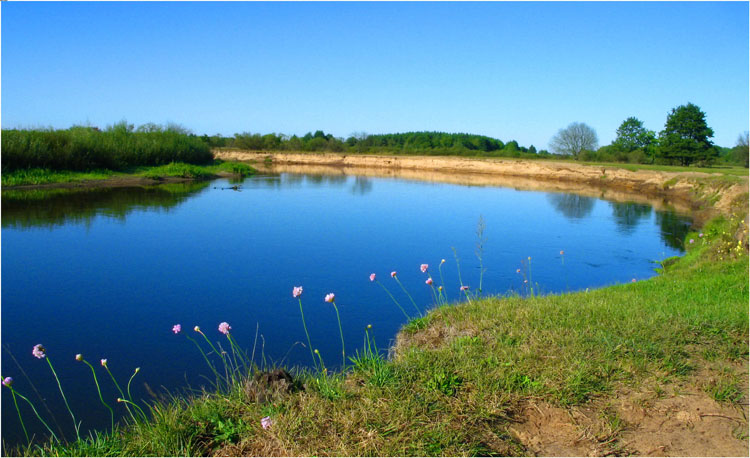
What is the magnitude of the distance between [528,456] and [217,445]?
1.60m

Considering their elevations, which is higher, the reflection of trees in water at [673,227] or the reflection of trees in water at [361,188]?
the reflection of trees in water at [361,188]

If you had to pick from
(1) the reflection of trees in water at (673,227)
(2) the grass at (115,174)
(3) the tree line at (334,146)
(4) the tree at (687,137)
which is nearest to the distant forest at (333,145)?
(3) the tree line at (334,146)

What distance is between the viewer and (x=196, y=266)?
9.43m

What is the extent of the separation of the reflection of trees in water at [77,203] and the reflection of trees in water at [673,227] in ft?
46.7

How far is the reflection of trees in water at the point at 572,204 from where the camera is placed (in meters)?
19.0

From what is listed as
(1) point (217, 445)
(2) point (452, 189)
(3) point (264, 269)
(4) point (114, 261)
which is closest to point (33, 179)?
(4) point (114, 261)

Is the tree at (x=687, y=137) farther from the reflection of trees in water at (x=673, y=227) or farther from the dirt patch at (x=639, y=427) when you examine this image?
the dirt patch at (x=639, y=427)

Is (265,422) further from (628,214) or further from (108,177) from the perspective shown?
(108,177)

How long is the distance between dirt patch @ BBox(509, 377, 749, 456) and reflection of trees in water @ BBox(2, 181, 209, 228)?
13.5m

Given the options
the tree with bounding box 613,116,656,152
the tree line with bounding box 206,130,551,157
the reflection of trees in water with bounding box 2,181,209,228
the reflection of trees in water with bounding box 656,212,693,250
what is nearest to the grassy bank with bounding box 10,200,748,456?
the reflection of trees in water with bounding box 656,212,693,250

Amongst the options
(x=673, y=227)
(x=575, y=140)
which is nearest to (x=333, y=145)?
(x=575, y=140)

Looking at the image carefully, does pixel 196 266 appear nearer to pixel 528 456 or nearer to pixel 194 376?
pixel 194 376

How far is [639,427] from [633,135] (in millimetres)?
56743

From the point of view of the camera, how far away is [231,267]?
9391 millimetres
